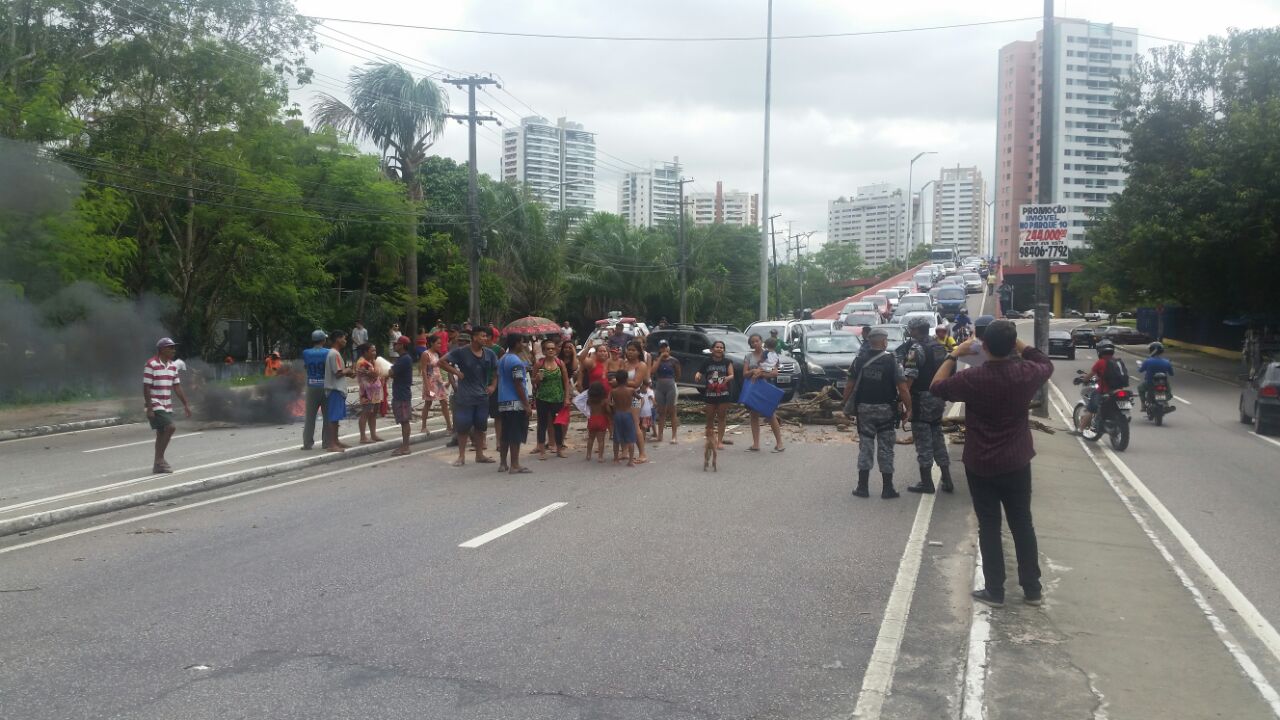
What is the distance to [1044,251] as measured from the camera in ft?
56.2

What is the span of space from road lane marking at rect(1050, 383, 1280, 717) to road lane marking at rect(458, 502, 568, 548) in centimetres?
518

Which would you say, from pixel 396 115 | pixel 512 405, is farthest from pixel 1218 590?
pixel 396 115

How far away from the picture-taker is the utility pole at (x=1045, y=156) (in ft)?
56.2

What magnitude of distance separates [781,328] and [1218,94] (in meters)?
18.6

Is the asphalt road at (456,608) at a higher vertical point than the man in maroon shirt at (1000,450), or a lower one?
lower

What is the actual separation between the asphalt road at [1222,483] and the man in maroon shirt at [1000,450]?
5.31 ft

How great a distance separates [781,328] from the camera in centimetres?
2484

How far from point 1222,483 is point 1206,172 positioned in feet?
68.0

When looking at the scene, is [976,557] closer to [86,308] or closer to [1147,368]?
[1147,368]

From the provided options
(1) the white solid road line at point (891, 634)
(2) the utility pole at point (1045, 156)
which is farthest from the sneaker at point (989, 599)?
(2) the utility pole at point (1045, 156)

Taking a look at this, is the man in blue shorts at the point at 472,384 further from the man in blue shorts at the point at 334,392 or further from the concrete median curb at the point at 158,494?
the concrete median curb at the point at 158,494

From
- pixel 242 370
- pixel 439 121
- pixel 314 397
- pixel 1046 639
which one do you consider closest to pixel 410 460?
pixel 314 397

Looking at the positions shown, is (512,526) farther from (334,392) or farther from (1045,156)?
(1045,156)

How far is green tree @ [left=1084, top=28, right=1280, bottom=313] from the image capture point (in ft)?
92.7
